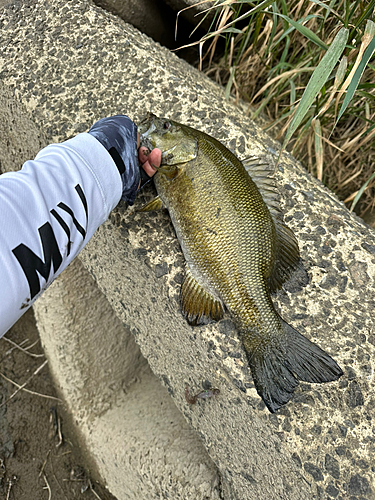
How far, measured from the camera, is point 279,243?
63.3 inches

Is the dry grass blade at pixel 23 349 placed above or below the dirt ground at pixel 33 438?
above

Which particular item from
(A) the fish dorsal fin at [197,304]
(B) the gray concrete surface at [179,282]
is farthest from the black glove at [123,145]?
(A) the fish dorsal fin at [197,304]

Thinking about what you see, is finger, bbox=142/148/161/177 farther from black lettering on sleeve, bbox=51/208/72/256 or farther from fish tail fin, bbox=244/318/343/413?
fish tail fin, bbox=244/318/343/413

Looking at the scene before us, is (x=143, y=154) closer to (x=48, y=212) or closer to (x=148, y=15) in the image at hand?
(x=48, y=212)

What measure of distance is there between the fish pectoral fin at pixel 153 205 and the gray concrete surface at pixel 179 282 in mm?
92

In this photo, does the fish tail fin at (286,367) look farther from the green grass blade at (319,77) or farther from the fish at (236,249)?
the green grass blade at (319,77)

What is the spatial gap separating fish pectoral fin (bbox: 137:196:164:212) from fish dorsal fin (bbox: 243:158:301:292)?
0.44 m

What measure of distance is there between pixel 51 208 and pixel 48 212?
25mm

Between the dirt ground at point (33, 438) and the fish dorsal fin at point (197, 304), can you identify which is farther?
the dirt ground at point (33, 438)

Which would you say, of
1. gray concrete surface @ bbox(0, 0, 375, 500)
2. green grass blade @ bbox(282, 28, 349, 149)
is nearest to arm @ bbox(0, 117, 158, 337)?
gray concrete surface @ bbox(0, 0, 375, 500)

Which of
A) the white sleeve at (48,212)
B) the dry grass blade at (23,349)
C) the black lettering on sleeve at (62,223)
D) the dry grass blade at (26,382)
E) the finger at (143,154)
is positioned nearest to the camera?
the white sleeve at (48,212)

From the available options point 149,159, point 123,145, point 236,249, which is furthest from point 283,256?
point 123,145

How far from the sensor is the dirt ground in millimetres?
2750

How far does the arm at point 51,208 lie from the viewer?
1157 mm
